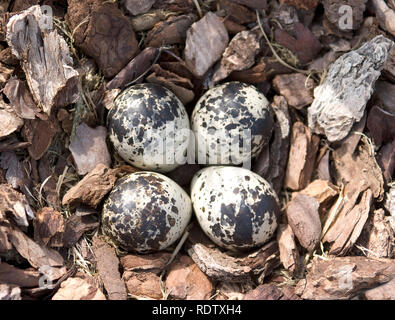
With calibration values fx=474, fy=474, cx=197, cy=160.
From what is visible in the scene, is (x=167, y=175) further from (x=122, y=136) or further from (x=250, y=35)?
(x=250, y=35)

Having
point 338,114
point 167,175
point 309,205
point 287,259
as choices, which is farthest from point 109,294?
point 338,114

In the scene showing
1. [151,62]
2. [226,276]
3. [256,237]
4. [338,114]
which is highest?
[151,62]

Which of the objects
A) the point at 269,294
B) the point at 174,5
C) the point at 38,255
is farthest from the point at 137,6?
the point at 269,294

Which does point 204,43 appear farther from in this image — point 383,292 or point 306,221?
point 383,292

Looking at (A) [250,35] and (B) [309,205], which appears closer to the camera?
(B) [309,205]

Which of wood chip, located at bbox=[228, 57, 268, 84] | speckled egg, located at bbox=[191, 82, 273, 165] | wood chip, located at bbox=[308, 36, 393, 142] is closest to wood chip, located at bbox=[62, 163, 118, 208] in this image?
speckled egg, located at bbox=[191, 82, 273, 165]

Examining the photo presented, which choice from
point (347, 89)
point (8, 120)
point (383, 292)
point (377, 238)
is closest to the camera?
point (383, 292)

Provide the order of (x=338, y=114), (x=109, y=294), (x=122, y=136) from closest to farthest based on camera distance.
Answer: (x=109, y=294), (x=122, y=136), (x=338, y=114)
